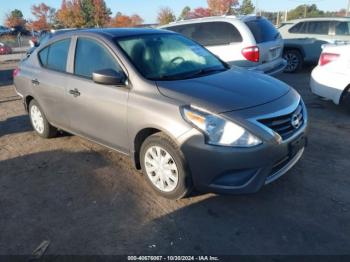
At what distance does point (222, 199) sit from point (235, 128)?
90cm

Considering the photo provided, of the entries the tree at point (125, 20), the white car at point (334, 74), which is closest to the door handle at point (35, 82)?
the white car at point (334, 74)

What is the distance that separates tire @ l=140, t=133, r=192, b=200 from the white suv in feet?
13.6

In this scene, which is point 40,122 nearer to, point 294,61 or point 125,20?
point 294,61

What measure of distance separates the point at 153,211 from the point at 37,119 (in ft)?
9.83

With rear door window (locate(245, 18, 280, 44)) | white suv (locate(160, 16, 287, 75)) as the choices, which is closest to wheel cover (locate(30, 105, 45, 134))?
white suv (locate(160, 16, 287, 75))

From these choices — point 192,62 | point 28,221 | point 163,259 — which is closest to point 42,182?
point 28,221

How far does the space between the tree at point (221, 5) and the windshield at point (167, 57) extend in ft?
155

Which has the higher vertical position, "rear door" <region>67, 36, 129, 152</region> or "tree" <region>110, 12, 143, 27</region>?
"tree" <region>110, 12, 143, 27</region>

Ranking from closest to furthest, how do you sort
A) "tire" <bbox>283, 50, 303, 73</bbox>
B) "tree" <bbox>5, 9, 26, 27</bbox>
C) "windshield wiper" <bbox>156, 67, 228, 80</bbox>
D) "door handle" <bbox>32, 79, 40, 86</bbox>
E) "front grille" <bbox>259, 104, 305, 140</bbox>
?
"front grille" <bbox>259, 104, 305, 140</bbox>, "windshield wiper" <bbox>156, 67, 228, 80</bbox>, "door handle" <bbox>32, 79, 40, 86</bbox>, "tire" <bbox>283, 50, 303, 73</bbox>, "tree" <bbox>5, 9, 26, 27</bbox>

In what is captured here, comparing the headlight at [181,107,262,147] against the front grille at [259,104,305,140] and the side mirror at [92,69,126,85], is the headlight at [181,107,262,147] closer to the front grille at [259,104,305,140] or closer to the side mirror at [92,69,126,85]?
the front grille at [259,104,305,140]

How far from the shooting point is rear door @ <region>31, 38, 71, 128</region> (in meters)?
4.48

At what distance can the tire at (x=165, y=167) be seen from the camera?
127 inches

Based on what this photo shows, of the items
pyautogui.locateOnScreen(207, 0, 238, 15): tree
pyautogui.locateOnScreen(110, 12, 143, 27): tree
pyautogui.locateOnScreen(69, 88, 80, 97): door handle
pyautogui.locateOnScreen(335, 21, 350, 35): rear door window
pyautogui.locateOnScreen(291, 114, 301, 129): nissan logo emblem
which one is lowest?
pyautogui.locateOnScreen(291, 114, 301, 129): nissan logo emblem

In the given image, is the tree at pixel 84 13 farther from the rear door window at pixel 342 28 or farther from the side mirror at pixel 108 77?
the side mirror at pixel 108 77
